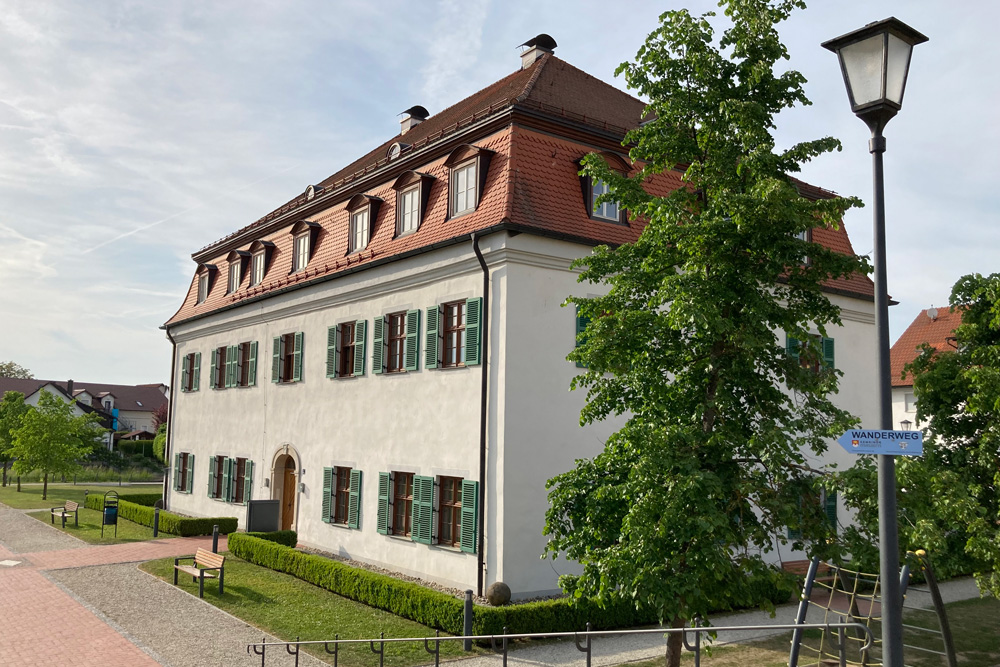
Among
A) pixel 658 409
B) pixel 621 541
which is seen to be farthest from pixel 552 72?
pixel 621 541

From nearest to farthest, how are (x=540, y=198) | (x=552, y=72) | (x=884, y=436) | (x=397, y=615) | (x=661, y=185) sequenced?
(x=884, y=436) → (x=397, y=615) → (x=540, y=198) → (x=661, y=185) → (x=552, y=72)

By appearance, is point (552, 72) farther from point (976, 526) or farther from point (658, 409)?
point (976, 526)

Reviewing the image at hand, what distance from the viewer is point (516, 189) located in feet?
50.4

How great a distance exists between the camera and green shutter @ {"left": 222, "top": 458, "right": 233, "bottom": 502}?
2552cm

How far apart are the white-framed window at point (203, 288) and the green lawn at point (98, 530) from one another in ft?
27.6

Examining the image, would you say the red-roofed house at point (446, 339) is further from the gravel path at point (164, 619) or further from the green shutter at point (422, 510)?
the gravel path at point (164, 619)

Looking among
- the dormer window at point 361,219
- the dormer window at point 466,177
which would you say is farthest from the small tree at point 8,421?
the dormer window at point 466,177

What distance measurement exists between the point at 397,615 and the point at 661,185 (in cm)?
1076

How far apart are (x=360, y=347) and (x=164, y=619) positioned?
7.47m

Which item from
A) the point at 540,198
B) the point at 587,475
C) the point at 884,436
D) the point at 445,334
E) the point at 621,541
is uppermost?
the point at 540,198

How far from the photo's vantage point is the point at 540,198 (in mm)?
15641

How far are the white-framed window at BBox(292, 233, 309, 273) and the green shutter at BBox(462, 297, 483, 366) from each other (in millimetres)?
8484

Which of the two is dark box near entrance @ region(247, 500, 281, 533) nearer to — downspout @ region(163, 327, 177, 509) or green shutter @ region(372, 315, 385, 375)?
green shutter @ region(372, 315, 385, 375)

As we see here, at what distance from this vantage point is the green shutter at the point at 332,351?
2022 cm
